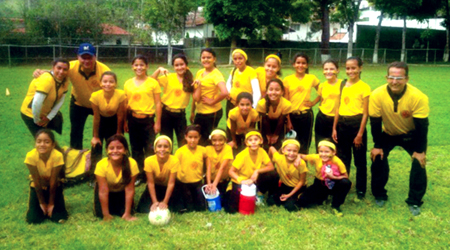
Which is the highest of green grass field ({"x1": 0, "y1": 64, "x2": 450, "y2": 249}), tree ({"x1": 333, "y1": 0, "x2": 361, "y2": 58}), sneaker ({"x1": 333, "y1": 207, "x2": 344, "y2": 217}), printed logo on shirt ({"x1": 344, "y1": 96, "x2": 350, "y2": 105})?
tree ({"x1": 333, "y1": 0, "x2": 361, "y2": 58})

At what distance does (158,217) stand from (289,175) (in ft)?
5.79

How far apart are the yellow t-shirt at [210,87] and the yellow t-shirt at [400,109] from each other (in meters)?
2.13

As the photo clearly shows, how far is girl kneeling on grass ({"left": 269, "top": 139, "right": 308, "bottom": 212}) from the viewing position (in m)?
5.21

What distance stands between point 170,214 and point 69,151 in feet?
7.07

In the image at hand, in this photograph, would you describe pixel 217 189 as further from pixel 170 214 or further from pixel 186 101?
pixel 186 101

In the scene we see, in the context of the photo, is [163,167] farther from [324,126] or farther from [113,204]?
[324,126]

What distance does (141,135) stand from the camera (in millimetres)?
5992

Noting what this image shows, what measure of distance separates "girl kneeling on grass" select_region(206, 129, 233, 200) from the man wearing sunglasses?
1.86m

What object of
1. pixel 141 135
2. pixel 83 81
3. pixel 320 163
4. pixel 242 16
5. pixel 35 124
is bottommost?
pixel 320 163

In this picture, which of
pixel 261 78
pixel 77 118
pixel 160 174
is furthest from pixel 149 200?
pixel 261 78

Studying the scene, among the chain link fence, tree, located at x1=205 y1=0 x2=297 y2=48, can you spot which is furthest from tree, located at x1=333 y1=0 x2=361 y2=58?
tree, located at x1=205 y1=0 x2=297 y2=48

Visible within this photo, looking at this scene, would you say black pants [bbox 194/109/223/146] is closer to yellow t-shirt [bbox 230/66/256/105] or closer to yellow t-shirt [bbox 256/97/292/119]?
yellow t-shirt [bbox 230/66/256/105]

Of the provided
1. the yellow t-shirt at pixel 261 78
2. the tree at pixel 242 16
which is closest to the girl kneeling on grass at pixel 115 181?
the yellow t-shirt at pixel 261 78

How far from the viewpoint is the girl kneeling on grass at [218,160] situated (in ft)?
17.6
